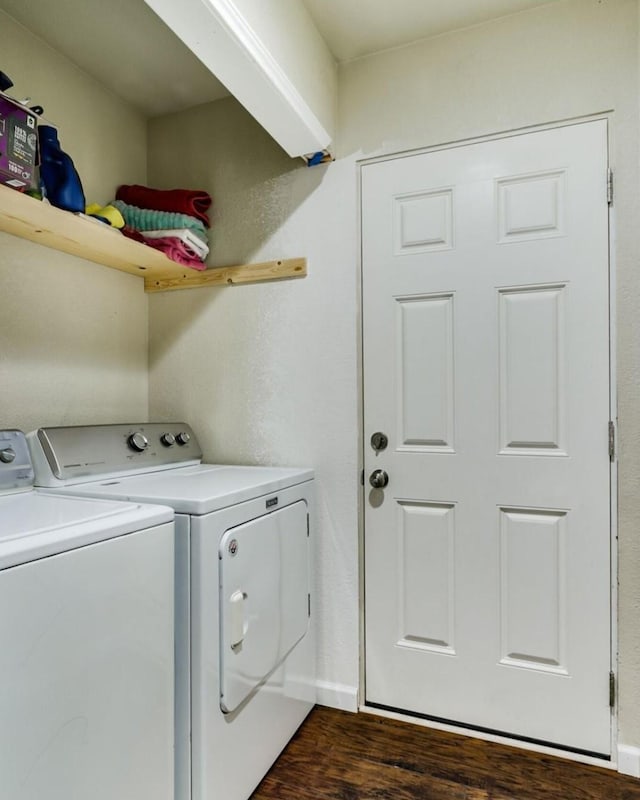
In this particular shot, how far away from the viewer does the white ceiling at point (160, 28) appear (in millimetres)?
1697

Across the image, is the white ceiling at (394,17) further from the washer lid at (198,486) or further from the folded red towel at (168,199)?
the washer lid at (198,486)

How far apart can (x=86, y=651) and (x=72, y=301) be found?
4.59 feet

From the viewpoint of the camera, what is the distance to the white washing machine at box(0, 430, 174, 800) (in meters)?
0.85

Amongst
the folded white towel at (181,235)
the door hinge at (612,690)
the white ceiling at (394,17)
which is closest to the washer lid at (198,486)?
the folded white towel at (181,235)

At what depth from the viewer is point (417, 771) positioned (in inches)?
62.4

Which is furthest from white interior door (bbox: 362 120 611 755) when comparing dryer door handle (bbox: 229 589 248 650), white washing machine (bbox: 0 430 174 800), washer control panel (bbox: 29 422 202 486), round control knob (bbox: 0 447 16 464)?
round control knob (bbox: 0 447 16 464)

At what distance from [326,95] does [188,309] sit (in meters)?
1.04

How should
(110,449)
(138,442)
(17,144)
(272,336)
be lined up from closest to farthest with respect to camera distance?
(17,144) < (110,449) < (138,442) < (272,336)

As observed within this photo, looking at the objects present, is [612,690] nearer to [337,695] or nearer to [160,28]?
[337,695]

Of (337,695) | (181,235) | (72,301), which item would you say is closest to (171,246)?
(181,235)

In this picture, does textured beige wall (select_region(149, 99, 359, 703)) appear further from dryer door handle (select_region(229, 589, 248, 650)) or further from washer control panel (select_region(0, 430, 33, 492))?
washer control panel (select_region(0, 430, 33, 492))

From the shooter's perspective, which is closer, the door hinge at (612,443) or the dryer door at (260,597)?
the dryer door at (260,597)

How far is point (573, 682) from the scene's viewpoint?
165 centimetres

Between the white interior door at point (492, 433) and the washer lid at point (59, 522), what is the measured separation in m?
1.01
